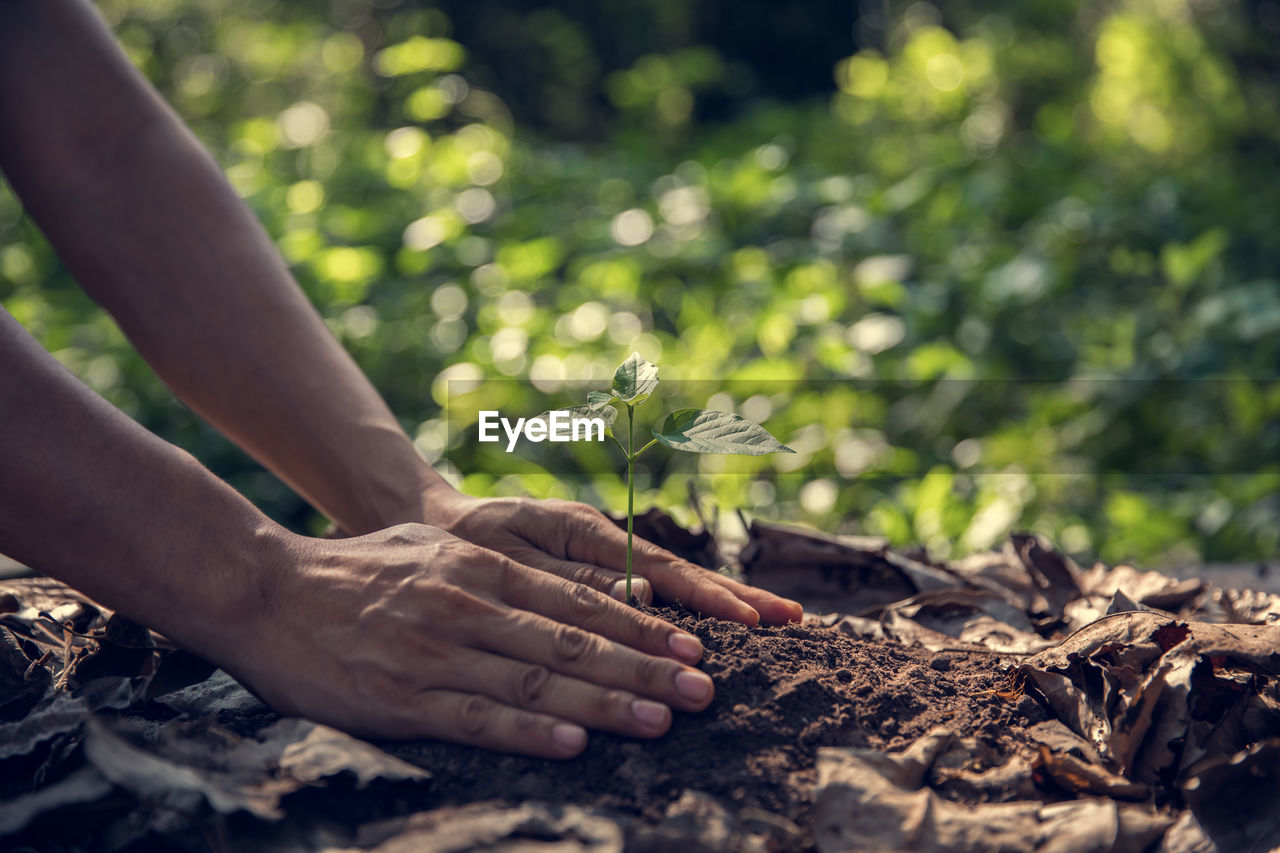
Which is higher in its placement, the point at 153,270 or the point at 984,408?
the point at 153,270

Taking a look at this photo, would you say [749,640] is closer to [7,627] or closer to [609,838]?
[609,838]

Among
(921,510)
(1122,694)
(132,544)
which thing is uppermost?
(132,544)

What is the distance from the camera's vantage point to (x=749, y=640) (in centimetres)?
148

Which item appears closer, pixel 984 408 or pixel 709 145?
pixel 984 408

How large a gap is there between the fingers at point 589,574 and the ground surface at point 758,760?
0.08 metres

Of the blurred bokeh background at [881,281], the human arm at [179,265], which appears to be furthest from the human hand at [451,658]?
the blurred bokeh background at [881,281]

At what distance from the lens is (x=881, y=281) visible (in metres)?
3.99

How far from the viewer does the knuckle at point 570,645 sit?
1319 mm

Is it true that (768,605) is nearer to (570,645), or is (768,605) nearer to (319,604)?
(570,645)

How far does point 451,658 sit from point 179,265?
1072mm

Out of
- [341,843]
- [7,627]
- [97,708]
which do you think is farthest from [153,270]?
[341,843]

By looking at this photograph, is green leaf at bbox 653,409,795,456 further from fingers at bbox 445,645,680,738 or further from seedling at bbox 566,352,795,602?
fingers at bbox 445,645,680,738

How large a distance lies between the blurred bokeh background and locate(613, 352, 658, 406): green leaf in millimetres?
1609

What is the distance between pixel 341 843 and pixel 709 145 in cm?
746
